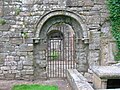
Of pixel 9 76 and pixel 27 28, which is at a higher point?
pixel 27 28

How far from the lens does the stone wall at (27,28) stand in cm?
1152

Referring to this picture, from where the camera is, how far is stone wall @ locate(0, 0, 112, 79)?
11.5 metres

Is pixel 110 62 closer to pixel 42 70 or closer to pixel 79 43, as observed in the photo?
pixel 79 43

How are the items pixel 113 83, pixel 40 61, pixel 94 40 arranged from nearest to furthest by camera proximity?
1. pixel 113 83
2. pixel 94 40
3. pixel 40 61

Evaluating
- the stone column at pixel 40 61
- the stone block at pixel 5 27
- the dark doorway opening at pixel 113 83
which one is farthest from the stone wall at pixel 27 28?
the dark doorway opening at pixel 113 83

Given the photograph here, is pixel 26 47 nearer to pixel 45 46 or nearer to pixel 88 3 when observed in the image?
pixel 45 46

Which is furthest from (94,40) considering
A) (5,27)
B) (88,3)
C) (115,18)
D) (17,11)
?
(5,27)

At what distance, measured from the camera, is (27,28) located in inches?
455

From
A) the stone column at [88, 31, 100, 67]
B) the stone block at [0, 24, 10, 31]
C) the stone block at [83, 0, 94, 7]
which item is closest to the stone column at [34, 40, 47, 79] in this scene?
the stone block at [0, 24, 10, 31]

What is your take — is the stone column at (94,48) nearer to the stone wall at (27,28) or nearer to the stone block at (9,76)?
Answer: the stone wall at (27,28)

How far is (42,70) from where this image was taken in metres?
11.8

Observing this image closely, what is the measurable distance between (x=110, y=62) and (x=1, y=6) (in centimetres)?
480

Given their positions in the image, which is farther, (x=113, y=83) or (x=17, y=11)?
(x=17, y=11)

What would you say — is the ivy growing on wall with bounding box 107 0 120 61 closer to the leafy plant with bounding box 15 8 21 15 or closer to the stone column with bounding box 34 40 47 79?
the stone column with bounding box 34 40 47 79
